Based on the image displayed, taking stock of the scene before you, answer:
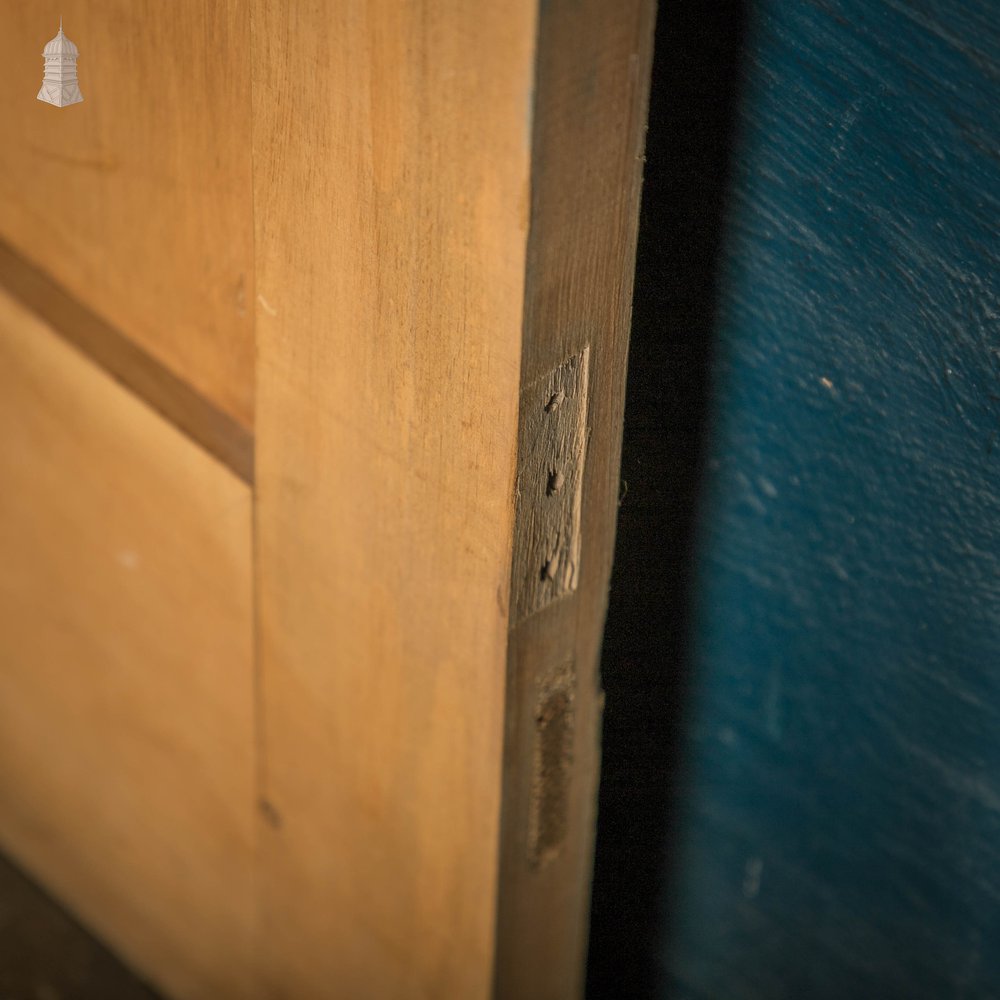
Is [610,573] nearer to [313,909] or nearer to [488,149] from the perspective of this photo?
[488,149]

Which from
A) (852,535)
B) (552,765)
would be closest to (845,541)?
(852,535)

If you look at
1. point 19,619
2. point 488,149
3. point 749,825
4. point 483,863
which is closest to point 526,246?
point 488,149

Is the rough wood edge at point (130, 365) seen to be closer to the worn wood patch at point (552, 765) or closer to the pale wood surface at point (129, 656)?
the pale wood surface at point (129, 656)

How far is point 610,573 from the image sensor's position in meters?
0.71

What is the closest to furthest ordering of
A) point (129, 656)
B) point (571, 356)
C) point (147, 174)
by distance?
point (571, 356) → point (147, 174) → point (129, 656)

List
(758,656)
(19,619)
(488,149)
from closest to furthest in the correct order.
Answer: (488,149)
(758,656)
(19,619)

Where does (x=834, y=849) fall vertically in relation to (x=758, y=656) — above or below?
below

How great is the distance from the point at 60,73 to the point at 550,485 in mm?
364

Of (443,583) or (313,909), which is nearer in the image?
(443,583)

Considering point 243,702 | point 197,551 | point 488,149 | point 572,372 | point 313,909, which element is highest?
point 488,149

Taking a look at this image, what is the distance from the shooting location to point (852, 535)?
76 cm

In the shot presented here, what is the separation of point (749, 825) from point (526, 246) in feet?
1.65

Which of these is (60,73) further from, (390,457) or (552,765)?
(552,765)

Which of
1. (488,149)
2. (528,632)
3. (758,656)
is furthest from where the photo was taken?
(758,656)
